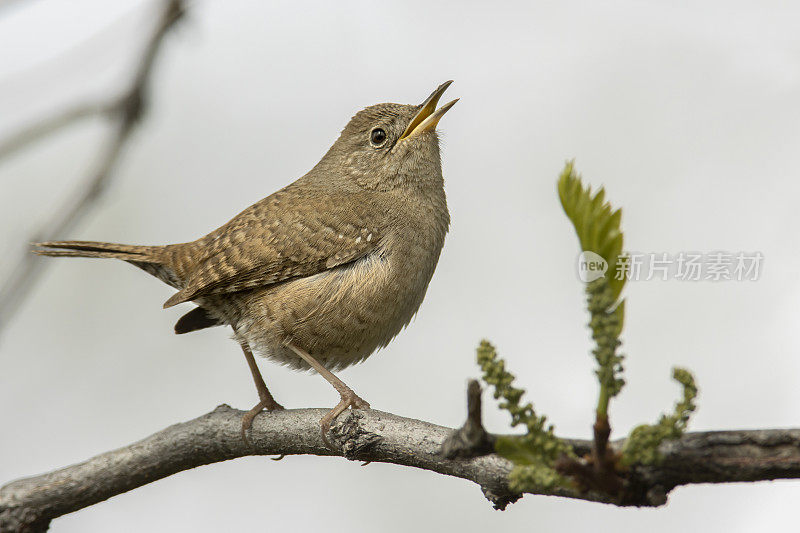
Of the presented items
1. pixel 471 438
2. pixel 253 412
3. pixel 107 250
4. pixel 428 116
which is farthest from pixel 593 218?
pixel 107 250

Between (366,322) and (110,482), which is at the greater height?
(366,322)

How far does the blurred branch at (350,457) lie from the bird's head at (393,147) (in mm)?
1529

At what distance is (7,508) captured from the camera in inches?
127

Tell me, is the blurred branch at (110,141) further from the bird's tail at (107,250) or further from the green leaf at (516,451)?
the green leaf at (516,451)

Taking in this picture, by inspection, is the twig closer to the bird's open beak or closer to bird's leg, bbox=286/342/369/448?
bird's leg, bbox=286/342/369/448

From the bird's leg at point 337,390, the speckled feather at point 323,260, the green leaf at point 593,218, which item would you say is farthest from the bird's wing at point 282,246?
the green leaf at point 593,218

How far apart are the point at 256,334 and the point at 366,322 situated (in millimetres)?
552

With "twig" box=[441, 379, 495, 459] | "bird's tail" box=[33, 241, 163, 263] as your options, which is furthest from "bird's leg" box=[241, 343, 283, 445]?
"twig" box=[441, 379, 495, 459]

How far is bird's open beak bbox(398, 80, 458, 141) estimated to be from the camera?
430cm

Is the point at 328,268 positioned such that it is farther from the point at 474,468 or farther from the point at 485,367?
the point at 485,367

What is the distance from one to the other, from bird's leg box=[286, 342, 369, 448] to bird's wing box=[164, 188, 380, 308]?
1.27ft

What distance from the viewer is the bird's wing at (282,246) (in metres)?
3.95

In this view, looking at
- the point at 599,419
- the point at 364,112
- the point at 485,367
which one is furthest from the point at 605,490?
the point at 364,112

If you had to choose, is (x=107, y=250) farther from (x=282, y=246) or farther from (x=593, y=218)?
(x=593, y=218)
